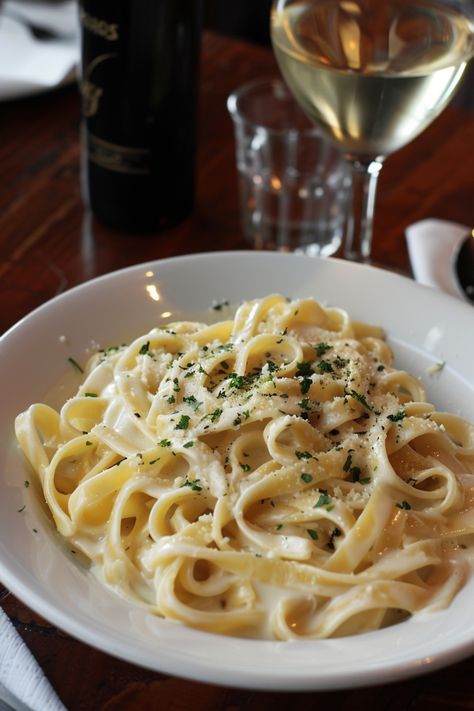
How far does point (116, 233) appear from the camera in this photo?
2.67m

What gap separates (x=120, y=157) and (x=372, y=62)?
714 mm

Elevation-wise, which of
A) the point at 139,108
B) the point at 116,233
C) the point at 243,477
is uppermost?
the point at 139,108

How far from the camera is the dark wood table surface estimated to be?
1511 mm

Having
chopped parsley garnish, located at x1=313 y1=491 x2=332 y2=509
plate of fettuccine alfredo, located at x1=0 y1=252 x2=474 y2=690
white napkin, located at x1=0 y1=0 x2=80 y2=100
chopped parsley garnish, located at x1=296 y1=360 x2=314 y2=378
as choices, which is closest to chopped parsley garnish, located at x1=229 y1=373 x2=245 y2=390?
plate of fettuccine alfredo, located at x1=0 y1=252 x2=474 y2=690

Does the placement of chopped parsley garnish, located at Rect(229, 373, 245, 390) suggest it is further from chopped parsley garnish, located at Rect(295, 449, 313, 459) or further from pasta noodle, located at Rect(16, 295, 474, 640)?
chopped parsley garnish, located at Rect(295, 449, 313, 459)

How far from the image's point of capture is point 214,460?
158cm

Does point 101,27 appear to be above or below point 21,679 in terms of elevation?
above

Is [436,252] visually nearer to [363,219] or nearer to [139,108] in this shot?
[363,219]

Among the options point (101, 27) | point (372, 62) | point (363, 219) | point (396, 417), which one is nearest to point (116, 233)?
point (101, 27)

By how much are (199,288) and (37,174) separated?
1.07 meters

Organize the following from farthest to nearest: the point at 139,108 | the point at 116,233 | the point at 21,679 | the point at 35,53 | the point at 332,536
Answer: the point at 35,53, the point at 116,233, the point at 139,108, the point at 332,536, the point at 21,679

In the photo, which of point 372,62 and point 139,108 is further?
point 139,108

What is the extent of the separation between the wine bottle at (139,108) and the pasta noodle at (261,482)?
0.81m

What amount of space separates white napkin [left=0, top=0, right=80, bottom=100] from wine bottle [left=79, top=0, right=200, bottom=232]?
576 millimetres
